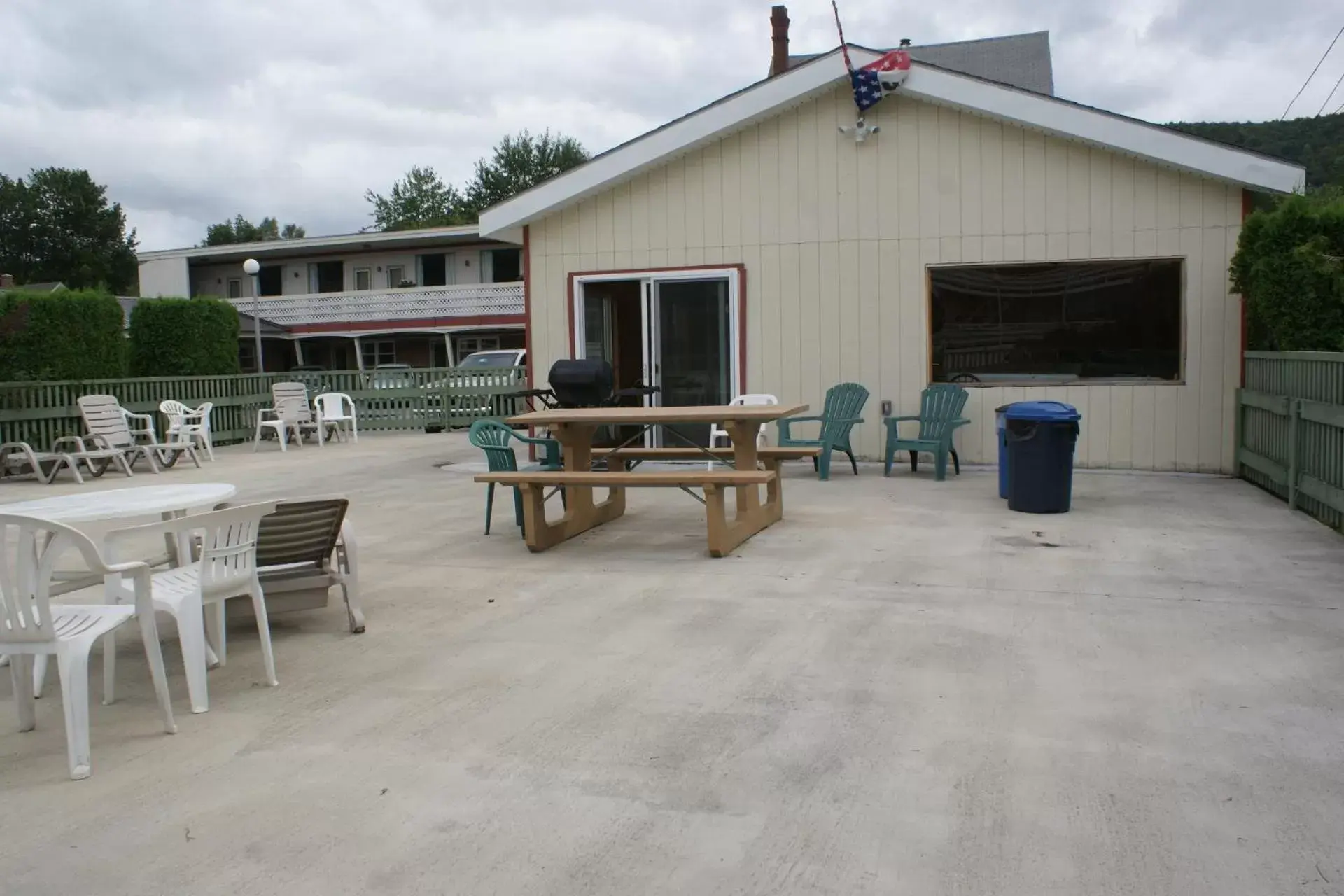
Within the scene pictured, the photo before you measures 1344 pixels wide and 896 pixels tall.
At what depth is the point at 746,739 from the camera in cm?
382

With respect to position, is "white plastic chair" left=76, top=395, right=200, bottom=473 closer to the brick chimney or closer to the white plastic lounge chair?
the white plastic lounge chair

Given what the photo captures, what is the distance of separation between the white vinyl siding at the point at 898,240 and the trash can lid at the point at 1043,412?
2.62 m

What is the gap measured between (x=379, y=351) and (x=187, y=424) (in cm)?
1889

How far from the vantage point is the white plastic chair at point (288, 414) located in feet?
52.2

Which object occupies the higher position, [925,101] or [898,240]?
[925,101]

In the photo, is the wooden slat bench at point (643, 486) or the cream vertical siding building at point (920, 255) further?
the cream vertical siding building at point (920, 255)

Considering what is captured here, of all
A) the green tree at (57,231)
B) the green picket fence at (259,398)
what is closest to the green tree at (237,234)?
the green tree at (57,231)

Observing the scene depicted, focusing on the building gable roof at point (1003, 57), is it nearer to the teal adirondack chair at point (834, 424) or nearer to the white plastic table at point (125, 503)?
the teal adirondack chair at point (834, 424)

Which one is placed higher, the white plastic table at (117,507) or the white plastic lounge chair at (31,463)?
the white plastic table at (117,507)

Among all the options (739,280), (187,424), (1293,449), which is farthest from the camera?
(187,424)


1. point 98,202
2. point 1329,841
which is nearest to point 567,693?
point 1329,841

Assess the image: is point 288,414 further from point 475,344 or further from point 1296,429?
point 475,344

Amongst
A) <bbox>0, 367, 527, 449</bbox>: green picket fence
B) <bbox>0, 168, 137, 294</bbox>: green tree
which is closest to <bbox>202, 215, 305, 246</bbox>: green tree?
<bbox>0, 168, 137, 294</bbox>: green tree

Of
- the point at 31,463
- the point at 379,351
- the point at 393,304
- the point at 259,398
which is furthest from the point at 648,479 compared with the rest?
the point at 379,351
